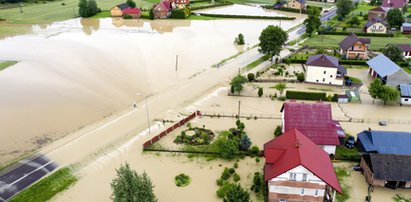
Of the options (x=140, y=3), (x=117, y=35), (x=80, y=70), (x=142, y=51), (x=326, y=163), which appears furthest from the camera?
(x=140, y=3)

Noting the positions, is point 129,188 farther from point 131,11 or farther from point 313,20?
point 131,11

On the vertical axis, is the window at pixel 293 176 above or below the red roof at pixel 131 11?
below

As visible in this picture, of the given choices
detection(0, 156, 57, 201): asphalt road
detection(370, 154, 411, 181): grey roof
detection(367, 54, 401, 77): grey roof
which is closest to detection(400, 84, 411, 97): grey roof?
detection(367, 54, 401, 77): grey roof

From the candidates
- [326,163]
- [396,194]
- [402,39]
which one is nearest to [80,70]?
[326,163]

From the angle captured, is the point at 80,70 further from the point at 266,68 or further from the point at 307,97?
the point at 307,97

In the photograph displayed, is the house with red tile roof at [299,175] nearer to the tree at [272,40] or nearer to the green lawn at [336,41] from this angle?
the tree at [272,40]

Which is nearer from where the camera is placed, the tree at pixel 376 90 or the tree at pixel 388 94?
the tree at pixel 388 94

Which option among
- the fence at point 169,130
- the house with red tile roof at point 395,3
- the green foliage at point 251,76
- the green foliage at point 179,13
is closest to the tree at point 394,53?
the green foliage at point 251,76
